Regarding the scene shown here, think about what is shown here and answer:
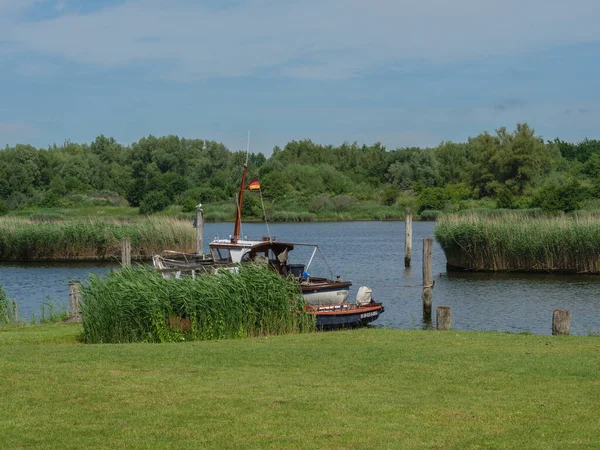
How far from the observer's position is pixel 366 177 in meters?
140

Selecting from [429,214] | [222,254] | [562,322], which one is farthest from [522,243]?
[429,214]

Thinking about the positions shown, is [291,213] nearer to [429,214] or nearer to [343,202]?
A: [343,202]

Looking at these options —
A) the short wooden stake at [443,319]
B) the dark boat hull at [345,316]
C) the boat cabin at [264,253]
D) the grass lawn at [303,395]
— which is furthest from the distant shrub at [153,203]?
the grass lawn at [303,395]

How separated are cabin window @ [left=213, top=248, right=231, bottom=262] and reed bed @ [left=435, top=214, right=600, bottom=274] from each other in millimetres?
17311

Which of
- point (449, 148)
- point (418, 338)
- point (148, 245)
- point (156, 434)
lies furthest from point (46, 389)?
point (449, 148)

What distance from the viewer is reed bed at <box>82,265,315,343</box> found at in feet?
60.7

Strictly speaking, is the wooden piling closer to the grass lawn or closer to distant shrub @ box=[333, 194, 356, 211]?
the grass lawn

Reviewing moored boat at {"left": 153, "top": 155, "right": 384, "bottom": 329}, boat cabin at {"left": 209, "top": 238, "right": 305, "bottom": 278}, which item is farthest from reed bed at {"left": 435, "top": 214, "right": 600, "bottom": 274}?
boat cabin at {"left": 209, "top": 238, "right": 305, "bottom": 278}

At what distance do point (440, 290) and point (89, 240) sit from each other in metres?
25.6

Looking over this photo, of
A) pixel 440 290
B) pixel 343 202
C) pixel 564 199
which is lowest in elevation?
pixel 440 290

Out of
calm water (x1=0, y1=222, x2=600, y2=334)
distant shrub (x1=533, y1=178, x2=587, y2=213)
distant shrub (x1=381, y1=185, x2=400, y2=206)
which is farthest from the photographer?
distant shrub (x1=381, y1=185, x2=400, y2=206)

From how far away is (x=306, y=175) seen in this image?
12912cm

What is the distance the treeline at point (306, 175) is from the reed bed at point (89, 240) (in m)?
44.2

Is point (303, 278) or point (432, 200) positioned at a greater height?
point (432, 200)
